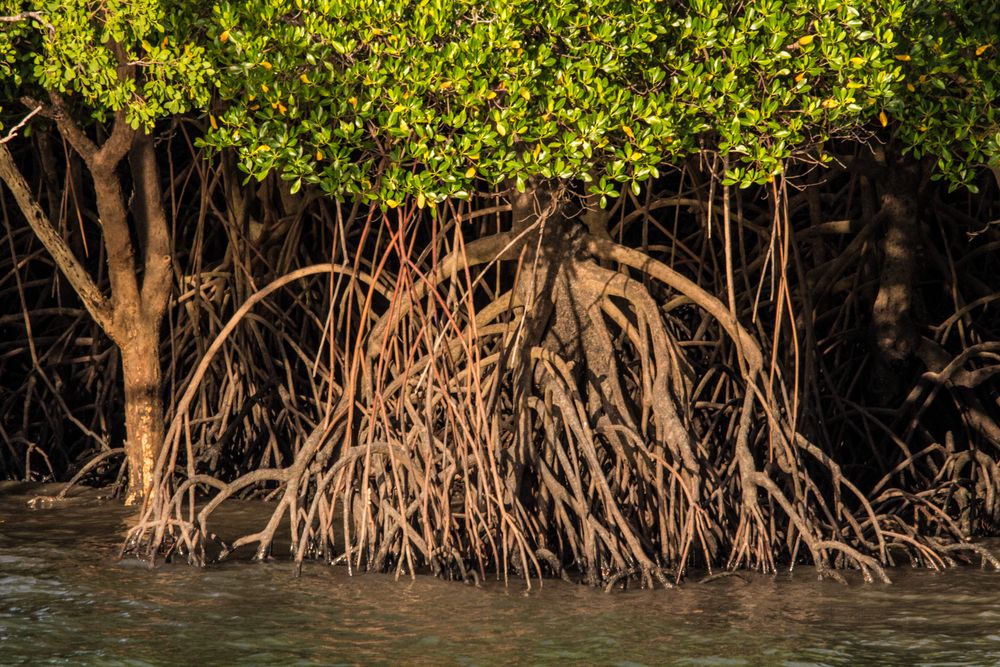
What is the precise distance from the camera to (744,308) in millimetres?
10445

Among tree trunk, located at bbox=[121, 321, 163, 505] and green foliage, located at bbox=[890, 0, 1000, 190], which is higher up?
green foliage, located at bbox=[890, 0, 1000, 190]

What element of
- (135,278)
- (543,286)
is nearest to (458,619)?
(543,286)

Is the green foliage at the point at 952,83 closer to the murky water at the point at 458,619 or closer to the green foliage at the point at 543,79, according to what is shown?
the green foliage at the point at 543,79

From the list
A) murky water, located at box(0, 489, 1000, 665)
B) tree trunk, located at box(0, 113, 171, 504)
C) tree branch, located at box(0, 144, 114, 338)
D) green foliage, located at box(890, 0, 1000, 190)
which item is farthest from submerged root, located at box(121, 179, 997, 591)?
green foliage, located at box(890, 0, 1000, 190)

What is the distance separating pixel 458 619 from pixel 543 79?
7.69ft

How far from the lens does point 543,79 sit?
7.47m

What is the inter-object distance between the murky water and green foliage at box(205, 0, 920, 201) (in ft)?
6.01

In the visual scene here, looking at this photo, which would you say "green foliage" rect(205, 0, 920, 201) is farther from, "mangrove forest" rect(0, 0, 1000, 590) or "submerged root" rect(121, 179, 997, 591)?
"submerged root" rect(121, 179, 997, 591)

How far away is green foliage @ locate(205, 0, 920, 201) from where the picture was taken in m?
7.31

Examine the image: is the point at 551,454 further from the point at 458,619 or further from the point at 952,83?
the point at 952,83

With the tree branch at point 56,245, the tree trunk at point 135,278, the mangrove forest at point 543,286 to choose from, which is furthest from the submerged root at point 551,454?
the tree branch at point 56,245

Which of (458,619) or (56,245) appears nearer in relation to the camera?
(458,619)

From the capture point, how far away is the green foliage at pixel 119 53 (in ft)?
25.3

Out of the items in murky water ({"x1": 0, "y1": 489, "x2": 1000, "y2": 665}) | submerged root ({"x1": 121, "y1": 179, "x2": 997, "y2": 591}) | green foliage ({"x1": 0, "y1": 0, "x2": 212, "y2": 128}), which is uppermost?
green foliage ({"x1": 0, "y1": 0, "x2": 212, "y2": 128})
